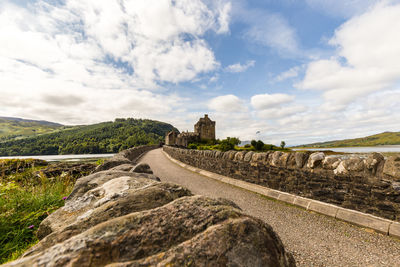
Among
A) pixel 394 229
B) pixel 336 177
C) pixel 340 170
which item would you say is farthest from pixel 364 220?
pixel 340 170

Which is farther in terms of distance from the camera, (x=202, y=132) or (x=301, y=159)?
(x=202, y=132)

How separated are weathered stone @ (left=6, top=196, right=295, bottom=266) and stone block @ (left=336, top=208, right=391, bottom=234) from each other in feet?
10.2

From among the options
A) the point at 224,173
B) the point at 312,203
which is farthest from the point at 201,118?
the point at 312,203

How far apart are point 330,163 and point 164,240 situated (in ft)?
14.8

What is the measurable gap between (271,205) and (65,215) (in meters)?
4.48

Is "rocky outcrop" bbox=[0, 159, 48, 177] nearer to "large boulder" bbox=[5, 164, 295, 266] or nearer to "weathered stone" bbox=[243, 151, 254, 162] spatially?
"large boulder" bbox=[5, 164, 295, 266]

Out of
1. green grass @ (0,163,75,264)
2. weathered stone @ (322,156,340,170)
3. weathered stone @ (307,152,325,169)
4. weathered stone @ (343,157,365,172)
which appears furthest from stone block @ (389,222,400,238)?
green grass @ (0,163,75,264)

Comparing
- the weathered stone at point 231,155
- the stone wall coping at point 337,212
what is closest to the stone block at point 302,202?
the stone wall coping at point 337,212

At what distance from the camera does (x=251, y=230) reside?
Result: 4.18 ft

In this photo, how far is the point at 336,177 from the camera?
4.02 metres

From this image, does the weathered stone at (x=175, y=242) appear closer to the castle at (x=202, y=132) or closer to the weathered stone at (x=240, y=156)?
the weathered stone at (x=240, y=156)

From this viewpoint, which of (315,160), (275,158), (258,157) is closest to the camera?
(315,160)

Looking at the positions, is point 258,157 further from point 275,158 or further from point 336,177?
point 336,177

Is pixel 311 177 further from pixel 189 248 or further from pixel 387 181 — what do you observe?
pixel 189 248
